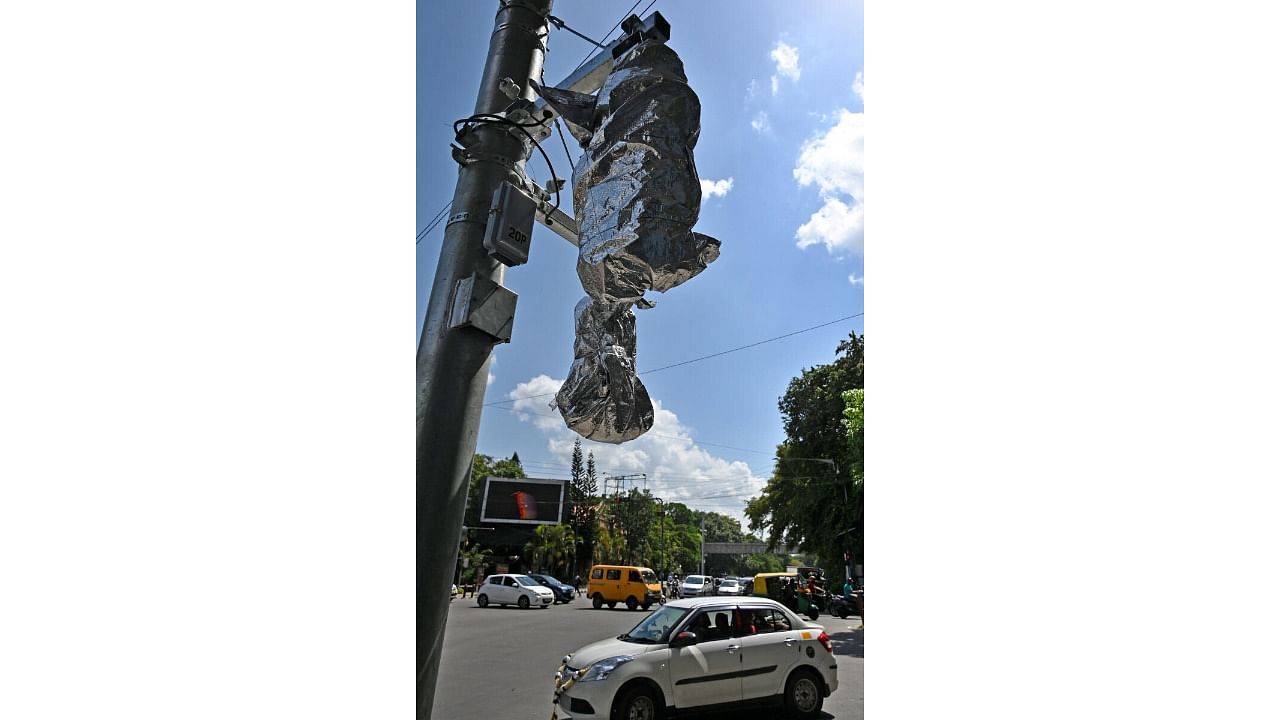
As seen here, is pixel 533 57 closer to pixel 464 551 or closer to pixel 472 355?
pixel 472 355

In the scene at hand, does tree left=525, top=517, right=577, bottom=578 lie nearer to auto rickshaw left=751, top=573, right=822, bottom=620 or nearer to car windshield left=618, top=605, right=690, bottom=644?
car windshield left=618, top=605, right=690, bottom=644

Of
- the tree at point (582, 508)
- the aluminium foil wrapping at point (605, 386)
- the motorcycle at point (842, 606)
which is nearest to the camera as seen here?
the aluminium foil wrapping at point (605, 386)

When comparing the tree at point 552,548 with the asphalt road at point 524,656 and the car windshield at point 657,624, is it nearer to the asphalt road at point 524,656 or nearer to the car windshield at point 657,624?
the asphalt road at point 524,656

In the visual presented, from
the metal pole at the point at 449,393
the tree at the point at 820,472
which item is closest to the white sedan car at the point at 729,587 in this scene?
the tree at the point at 820,472

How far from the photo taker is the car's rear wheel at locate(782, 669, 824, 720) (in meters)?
1.04

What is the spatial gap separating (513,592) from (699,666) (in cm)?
37

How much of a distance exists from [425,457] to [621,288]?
0.31 m

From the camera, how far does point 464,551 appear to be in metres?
1.18

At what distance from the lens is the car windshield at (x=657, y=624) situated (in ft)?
3.53

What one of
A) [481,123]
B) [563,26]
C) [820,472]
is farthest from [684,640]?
[563,26]

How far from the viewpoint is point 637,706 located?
1.03 metres

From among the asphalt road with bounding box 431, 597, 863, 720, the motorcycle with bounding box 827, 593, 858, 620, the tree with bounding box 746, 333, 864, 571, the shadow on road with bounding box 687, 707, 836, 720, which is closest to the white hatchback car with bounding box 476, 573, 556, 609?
the asphalt road with bounding box 431, 597, 863, 720

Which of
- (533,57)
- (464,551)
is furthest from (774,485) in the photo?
(533,57)

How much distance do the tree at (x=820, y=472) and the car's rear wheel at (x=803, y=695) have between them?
0.81 ft
